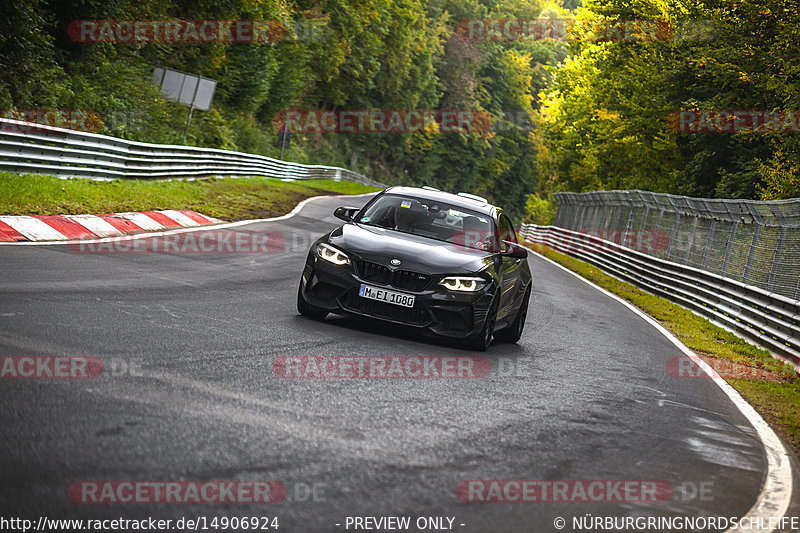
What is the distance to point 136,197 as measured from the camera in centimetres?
2009

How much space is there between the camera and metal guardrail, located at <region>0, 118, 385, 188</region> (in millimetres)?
16969

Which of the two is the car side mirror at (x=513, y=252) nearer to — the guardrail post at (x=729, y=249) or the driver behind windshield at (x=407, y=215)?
the driver behind windshield at (x=407, y=215)

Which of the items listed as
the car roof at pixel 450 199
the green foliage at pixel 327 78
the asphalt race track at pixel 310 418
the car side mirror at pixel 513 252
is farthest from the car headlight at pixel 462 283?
the green foliage at pixel 327 78

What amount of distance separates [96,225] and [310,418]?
33.6 ft

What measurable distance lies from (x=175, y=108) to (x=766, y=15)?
21.3 meters

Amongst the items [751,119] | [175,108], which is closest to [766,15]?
[751,119]

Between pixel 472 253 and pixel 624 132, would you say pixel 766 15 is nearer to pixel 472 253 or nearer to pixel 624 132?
pixel 624 132

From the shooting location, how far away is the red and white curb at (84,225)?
12633 millimetres

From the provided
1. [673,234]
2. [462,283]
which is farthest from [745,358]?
[673,234]

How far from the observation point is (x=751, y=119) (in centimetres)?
2981

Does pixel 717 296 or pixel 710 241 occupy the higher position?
pixel 710 241

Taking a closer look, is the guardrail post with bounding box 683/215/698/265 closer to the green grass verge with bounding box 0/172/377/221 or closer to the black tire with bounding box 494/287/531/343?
the green grass verge with bounding box 0/172/377/221

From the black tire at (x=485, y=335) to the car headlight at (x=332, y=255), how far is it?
1.44 m

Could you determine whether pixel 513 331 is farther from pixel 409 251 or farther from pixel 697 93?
pixel 697 93
